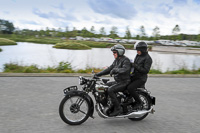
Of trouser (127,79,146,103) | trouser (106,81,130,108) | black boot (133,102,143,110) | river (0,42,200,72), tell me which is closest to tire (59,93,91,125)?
trouser (106,81,130,108)

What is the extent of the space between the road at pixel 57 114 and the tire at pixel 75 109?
143 mm

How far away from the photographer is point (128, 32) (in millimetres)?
83812

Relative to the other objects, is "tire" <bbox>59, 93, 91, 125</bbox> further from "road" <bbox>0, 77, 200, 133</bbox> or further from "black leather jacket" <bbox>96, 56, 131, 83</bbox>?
"black leather jacket" <bbox>96, 56, 131, 83</bbox>

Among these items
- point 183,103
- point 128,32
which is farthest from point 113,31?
point 183,103

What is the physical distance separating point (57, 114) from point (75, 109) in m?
0.73

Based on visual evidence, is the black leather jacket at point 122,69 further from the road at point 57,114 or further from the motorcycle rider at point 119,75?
the road at point 57,114

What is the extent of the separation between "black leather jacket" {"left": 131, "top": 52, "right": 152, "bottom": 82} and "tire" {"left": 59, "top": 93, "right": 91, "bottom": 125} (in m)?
1.22

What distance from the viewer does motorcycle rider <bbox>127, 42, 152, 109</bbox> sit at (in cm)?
444

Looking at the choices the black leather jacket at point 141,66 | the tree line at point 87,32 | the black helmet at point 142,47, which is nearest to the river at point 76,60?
the black leather jacket at point 141,66

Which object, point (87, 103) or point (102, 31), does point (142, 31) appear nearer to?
point (102, 31)

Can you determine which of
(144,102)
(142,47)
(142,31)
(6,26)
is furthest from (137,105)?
(6,26)

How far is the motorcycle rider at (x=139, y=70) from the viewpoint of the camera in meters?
4.44

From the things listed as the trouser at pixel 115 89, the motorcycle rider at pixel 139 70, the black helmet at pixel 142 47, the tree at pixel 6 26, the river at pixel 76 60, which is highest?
the tree at pixel 6 26

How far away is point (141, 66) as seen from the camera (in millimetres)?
4547
